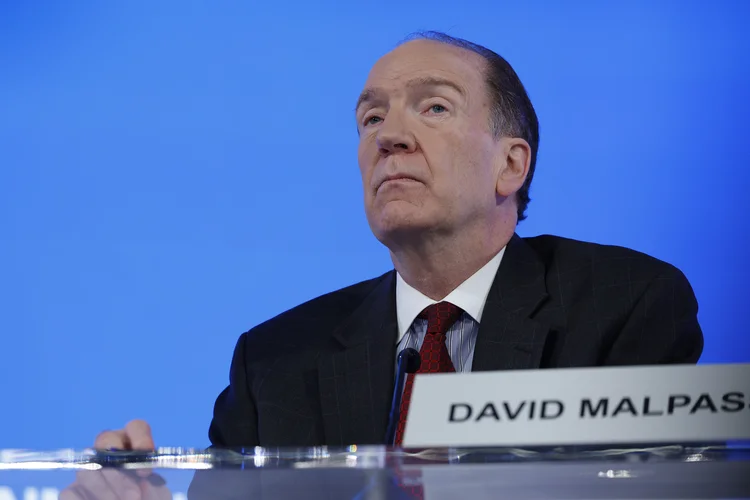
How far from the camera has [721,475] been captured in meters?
0.61

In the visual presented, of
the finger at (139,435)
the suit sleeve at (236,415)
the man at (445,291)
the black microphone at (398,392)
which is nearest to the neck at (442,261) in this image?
the man at (445,291)

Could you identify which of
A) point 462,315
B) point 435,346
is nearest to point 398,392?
point 435,346

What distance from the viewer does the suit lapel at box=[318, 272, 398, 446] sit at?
157 centimetres

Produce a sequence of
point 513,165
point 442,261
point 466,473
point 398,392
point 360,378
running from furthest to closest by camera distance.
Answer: point 513,165 < point 442,261 < point 360,378 < point 398,392 < point 466,473

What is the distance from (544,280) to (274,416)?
547mm

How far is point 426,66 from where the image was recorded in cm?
179

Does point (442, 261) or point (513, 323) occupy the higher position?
point (442, 261)

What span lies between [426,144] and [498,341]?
41 cm

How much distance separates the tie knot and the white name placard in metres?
0.91

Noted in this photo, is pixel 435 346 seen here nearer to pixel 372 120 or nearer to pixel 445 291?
pixel 445 291

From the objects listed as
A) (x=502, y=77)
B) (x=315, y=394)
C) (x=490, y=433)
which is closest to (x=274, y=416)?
(x=315, y=394)

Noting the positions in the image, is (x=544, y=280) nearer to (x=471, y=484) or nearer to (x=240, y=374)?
(x=240, y=374)

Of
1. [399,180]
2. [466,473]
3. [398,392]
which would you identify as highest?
[399,180]

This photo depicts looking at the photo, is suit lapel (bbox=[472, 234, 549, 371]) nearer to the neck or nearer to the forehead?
the neck
